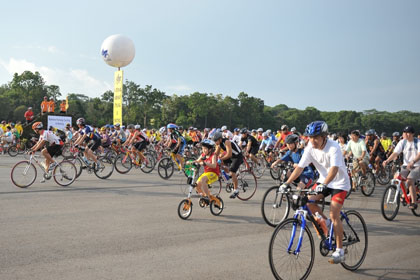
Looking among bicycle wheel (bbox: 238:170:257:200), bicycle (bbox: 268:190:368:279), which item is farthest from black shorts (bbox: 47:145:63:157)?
bicycle (bbox: 268:190:368:279)

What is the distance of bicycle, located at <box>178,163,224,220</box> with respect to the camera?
7.53 metres

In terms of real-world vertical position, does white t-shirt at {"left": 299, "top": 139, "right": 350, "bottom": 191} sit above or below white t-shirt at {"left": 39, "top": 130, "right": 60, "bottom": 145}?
below

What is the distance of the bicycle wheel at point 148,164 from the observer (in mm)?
15914

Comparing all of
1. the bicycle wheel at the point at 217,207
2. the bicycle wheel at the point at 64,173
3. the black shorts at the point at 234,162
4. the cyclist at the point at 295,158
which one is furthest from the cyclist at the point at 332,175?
the bicycle wheel at the point at 64,173

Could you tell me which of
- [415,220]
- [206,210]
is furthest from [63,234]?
[415,220]

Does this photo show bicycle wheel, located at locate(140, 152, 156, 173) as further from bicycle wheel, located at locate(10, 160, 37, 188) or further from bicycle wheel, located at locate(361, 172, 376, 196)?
bicycle wheel, located at locate(361, 172, 376, 196)

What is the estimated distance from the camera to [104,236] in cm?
Answer: 607

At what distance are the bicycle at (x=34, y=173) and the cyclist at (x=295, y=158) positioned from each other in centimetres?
643

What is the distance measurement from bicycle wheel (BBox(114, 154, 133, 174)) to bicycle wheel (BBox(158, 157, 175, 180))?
180cm

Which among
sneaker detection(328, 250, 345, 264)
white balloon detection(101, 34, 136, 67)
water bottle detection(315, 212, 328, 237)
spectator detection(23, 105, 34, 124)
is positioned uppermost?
white balloon detection(101, 34, 136, 67)

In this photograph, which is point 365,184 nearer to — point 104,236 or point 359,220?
point 359,220

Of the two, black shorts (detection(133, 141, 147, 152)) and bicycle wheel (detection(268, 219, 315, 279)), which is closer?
bicycle wheel (detection(268, 219, 315, 279))

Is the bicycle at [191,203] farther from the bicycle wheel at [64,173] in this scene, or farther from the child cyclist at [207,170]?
the bicycle wheel at [64,173]

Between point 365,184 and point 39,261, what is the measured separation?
9975 mm
